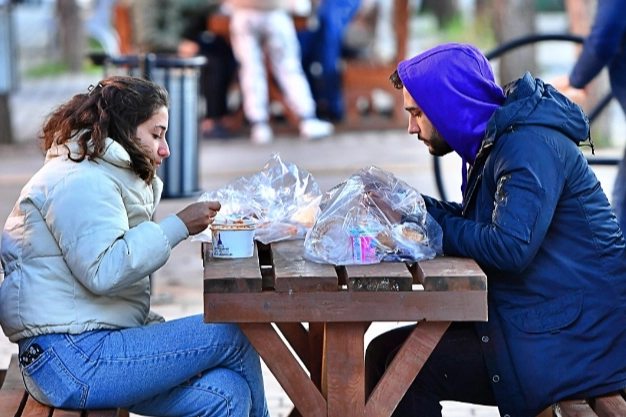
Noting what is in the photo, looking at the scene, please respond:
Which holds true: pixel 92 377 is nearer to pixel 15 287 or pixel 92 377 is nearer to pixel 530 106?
pixel 15 287

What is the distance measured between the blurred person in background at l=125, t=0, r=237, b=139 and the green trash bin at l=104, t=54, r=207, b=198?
16.7ft

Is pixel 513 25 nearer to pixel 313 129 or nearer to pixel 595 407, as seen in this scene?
pixel 313 129

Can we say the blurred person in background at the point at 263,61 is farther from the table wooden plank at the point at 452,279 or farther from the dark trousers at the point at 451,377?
the table wooden plank at the point at 452,279

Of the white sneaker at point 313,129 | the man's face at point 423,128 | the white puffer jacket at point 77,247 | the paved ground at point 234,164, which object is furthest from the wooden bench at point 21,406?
the white sneaker at point 313,129

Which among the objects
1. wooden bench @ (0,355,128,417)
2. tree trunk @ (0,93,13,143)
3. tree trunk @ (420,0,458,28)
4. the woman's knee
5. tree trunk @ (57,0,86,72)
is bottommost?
tree trunk @ (57,0,86,72)

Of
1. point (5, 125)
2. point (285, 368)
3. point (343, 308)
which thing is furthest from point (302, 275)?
point (5, 125)

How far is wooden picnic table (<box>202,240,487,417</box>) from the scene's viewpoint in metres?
2.54

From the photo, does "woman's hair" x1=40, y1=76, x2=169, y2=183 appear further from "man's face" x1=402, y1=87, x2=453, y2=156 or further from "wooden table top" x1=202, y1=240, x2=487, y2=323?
"man's face" x1=402, y1=87, x2=453, y2=156

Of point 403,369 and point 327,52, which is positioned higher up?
point 403,369

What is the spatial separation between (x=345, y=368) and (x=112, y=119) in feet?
2.87

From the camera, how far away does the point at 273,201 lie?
3.28 metres

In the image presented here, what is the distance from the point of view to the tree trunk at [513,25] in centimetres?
1070

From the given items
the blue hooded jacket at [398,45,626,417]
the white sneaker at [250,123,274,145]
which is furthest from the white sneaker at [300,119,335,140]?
the blue hooded jacket at [398,45,626,417]

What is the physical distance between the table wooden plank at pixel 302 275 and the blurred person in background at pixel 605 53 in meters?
2.20
